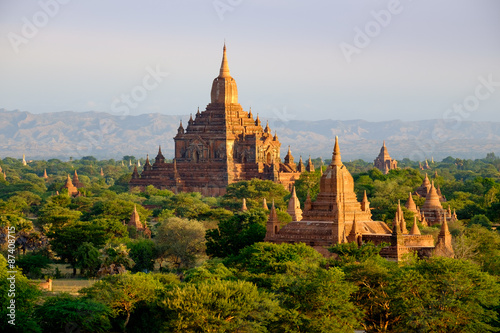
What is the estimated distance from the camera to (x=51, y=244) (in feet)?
225

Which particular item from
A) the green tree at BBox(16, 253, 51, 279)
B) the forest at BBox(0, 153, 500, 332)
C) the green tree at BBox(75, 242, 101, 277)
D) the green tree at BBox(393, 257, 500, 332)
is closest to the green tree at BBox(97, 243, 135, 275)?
the forest at BBox(0, 153, 500, 332)

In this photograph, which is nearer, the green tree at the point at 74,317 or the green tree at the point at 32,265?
the green tree at the point at 74,317

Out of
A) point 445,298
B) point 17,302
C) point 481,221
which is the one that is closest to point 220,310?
point 445,298

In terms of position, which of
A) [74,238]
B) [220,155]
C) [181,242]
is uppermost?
[220,155]

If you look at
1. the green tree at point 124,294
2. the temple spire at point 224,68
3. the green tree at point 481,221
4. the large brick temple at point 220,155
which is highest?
the temple spire at point 224,68

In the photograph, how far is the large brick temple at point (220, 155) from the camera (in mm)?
113938

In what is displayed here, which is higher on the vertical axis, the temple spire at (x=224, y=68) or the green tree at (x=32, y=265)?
the temple spire at (x=224, y=68)

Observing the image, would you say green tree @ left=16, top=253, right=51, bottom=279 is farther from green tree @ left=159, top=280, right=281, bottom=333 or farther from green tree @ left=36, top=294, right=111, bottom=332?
green tree @ left=159, top=280, right=281, bottom=333

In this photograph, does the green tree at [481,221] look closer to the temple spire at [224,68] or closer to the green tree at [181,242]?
the green tree at [181,242]

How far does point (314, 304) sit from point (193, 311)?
14.7 ft

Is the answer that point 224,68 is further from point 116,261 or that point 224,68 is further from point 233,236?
point 116,261

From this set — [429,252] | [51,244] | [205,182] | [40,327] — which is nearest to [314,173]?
[205,182]

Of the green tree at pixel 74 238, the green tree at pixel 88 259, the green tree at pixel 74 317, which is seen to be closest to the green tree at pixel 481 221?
the green tree at pixel 74 238

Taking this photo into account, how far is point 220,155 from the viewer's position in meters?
115
